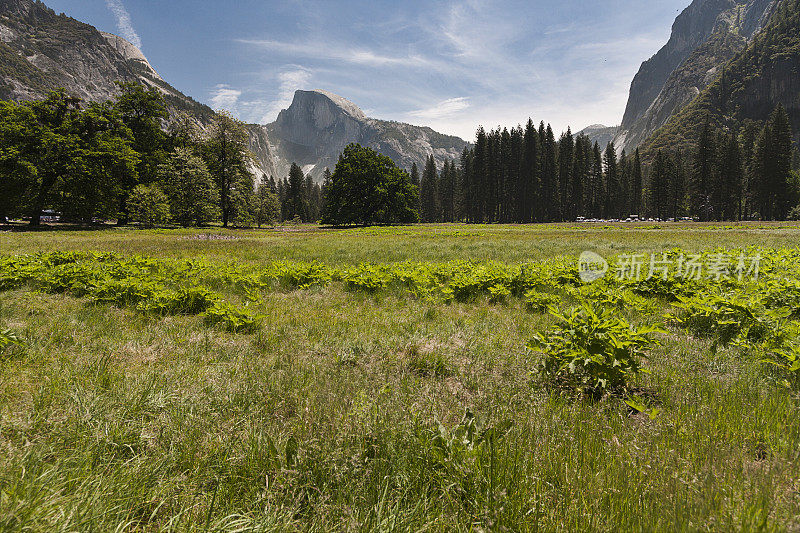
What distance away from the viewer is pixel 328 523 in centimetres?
179

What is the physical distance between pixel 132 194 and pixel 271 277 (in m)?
42.1

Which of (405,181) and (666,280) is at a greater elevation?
(405,181)

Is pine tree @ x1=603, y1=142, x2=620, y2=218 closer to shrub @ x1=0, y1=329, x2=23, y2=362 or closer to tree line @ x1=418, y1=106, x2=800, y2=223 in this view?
tree line @ x1=418, y1=106, x2=800, y2=223

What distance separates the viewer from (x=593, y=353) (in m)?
3.24

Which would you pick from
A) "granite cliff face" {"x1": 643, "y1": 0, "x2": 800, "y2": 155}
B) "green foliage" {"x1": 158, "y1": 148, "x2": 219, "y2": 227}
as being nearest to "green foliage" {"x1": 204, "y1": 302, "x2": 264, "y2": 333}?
"green foliage" {"x1": 158, "y1": 148, "x2": 219, "y2": 227}

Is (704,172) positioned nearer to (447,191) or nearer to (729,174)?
(729,174)

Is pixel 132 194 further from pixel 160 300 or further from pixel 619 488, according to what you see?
pixel 619 488

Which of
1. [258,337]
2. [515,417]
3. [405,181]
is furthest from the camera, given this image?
[405,181]

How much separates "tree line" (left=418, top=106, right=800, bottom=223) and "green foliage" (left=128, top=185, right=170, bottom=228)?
71.9 meters

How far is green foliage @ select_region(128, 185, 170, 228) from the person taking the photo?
123 ft

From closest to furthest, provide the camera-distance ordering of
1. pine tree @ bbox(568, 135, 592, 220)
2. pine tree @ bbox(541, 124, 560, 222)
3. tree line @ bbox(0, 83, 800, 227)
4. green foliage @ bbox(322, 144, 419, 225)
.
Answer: tree line @ bbox(0, 83, 800, 227) < green foliage @ bbox(322, 144, 419, 225) < pine tree @ bbox(541, 124, 560, 222) < pine tree @ bbox(568, 135, 592, 220)

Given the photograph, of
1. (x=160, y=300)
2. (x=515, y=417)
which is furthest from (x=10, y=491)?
(x=160, y=300)

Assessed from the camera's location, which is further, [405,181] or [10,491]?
[405,181]

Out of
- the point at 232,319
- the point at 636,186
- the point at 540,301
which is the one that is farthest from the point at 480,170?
the point at 232,319
